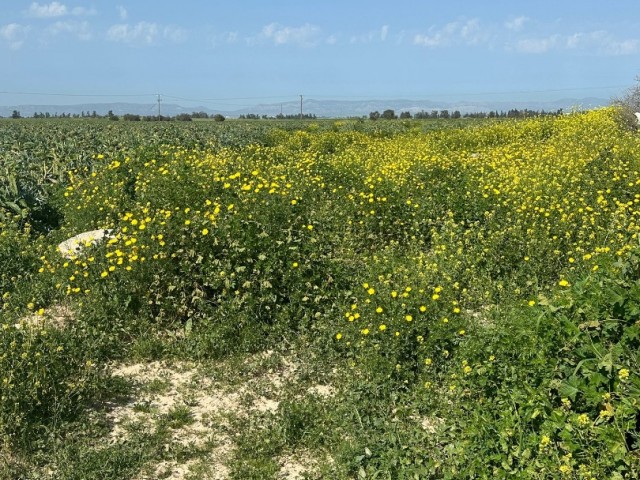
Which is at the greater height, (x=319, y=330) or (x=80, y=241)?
(x=80, y=241)

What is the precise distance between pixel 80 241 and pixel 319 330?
354cm

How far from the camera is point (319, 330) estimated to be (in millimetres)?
6145

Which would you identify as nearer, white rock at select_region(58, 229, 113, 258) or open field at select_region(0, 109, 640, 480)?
open field at select_region(0, 109, 640, 480)

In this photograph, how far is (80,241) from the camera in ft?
24.5

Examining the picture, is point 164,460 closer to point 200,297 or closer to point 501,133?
point 200,297

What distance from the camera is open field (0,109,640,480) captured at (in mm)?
3750

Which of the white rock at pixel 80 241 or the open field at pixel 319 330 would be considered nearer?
the open field at pixel 319 330

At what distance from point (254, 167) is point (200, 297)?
532 centimetres

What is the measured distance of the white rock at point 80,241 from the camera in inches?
281

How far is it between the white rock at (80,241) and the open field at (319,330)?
0.18 m

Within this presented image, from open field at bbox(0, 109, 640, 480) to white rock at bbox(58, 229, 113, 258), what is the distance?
18 centimetres

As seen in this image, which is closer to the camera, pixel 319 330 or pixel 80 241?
pixel 319 330

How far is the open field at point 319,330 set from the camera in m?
3.75

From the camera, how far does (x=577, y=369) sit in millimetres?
3594
